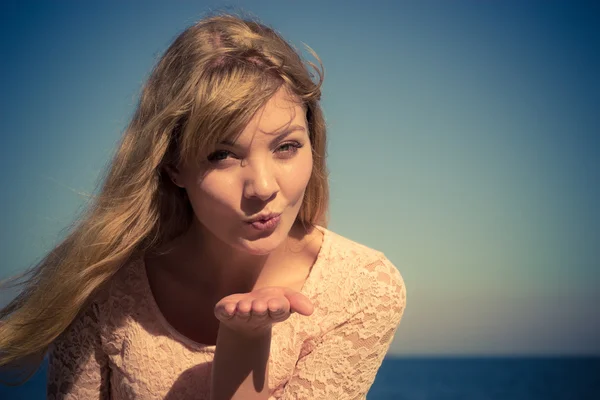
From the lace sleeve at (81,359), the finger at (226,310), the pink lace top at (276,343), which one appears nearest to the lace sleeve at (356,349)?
the pink lace top at (276,343)

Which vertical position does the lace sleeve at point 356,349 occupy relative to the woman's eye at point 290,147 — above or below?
below

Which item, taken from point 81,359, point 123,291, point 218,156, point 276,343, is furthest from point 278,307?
point 81,359

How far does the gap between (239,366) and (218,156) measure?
0.74 metres

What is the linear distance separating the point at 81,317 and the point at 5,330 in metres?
0.32

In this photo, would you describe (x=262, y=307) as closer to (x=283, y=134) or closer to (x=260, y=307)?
(x=260, y=307)

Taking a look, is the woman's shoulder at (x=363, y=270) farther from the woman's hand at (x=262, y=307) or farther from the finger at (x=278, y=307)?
the finger at (x=278, y=307)

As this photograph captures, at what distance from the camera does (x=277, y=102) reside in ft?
7.91

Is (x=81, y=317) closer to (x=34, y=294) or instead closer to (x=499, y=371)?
(x=34, y=294)

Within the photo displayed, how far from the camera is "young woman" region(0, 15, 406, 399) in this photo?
2.35 m

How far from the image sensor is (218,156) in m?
2.38

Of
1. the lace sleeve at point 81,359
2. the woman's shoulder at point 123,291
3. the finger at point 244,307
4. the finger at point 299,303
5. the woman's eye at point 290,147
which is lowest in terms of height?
the lace sleeve at point 81,359

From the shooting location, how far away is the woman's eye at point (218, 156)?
2367 mm

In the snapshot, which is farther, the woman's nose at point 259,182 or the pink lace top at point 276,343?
the pink lace top at point 276,343

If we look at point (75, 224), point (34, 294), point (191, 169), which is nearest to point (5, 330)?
point (34, 294)
